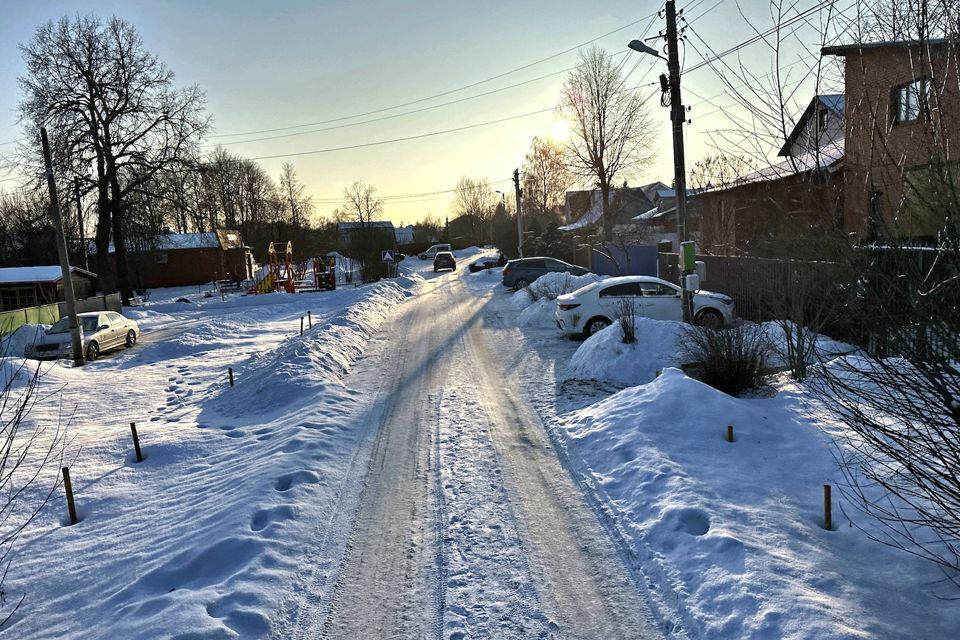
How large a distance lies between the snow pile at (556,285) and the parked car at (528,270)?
717 cm

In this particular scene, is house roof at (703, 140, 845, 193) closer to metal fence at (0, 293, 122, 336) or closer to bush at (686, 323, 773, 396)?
bush at (686, 323, 773, 396)

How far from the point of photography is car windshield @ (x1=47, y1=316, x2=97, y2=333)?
59.1 ft

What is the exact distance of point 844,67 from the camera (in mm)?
4801

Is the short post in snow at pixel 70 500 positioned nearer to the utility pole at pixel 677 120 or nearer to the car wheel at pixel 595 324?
the utility pole at pixel 677 120

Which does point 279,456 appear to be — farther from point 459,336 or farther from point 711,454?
point 459,336

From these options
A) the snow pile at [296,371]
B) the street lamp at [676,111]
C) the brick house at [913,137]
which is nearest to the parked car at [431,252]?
the snow pile at [296,371]

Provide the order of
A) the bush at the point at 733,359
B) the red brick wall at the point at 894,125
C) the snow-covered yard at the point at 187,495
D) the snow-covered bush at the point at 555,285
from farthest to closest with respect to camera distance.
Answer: the snow-covered bush at the point at 555,285, the bush at the point at 733,359, the snow-covered yard at the point at 187,495, the red brick wall at the point at 894,125

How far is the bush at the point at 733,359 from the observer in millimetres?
8641

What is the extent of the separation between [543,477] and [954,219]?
4.41 m

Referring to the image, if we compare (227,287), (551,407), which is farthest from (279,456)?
(227,287)

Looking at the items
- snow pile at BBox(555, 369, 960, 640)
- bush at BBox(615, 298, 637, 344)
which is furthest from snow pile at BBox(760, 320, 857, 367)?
bush at BBox(615, 298, 637, 344)

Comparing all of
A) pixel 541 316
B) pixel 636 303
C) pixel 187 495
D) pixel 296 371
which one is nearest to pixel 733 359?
pixel 636 303

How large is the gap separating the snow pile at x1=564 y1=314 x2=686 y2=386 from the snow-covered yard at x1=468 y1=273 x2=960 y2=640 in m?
0.74

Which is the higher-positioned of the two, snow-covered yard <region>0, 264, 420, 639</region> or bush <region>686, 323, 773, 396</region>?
bush <region>686, 323, 773, 396</region>
